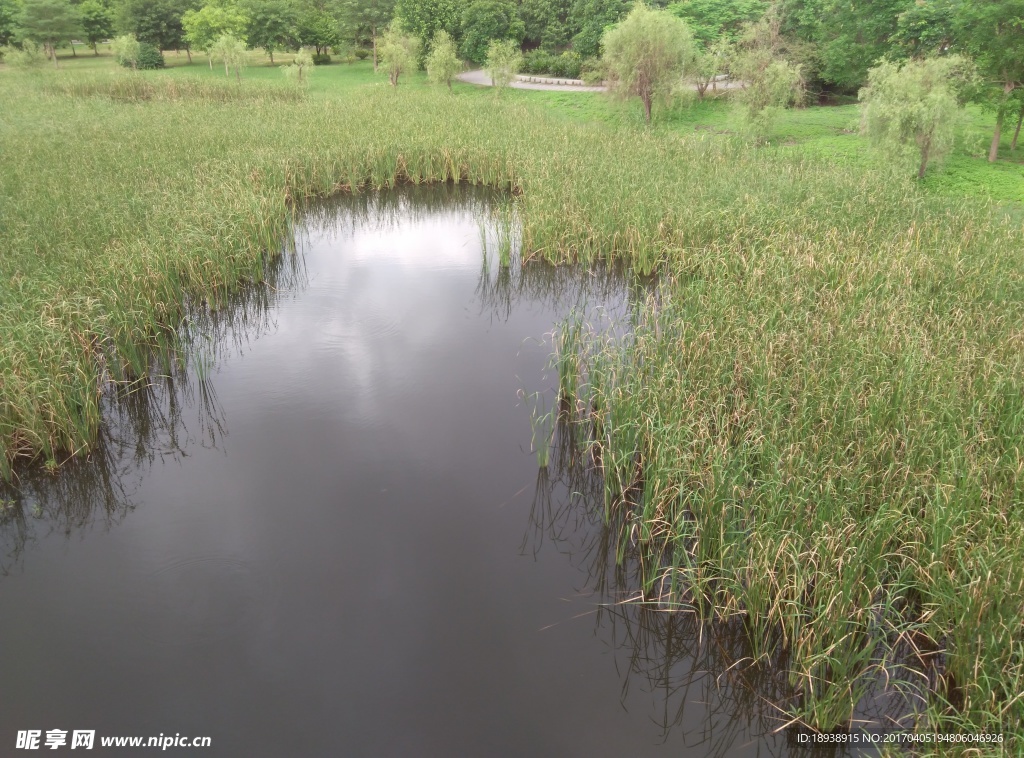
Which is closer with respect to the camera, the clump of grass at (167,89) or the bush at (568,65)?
the clump of grass at (167,89)

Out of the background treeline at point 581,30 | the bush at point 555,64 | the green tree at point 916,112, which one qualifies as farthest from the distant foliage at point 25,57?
the green tree at point 916,112

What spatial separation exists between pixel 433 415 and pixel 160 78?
92.4 feet

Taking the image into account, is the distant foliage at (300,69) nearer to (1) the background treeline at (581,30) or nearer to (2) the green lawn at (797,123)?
(2) the green lawn at (797,123)

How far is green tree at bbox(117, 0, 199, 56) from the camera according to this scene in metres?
41.9

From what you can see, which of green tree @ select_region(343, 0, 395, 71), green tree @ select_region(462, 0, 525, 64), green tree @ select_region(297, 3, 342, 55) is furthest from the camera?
green tree @ select_region(297, 3, 342, 55)

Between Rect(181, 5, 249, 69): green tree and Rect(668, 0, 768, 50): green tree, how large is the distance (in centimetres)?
2553

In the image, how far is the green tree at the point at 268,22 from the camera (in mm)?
40688

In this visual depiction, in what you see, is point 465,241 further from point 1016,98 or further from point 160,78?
point 160,78

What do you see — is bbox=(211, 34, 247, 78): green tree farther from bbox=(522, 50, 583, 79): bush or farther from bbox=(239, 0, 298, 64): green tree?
bbox=(522, 50, 583, 79): bush

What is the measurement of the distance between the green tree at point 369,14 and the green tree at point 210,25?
6.56m

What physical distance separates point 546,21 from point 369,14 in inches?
422

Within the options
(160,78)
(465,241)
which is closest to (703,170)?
(465,241)

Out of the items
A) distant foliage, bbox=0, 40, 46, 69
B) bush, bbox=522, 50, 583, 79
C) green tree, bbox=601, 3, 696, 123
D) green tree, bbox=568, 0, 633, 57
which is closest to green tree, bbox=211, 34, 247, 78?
distant foliage, bbox=0, 40, 46, 69

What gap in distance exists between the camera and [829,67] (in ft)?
82.8
